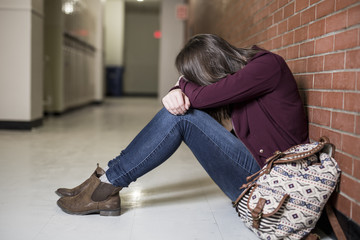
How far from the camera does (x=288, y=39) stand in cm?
197

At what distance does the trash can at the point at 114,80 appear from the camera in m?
14.1

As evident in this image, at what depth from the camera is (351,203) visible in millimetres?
1315

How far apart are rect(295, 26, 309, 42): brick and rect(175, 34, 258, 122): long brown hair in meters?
0.27

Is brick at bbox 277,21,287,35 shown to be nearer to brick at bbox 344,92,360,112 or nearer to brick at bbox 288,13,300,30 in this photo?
brick at bbox 288,13,300,30

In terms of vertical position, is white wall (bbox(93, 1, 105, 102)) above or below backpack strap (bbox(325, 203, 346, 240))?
above

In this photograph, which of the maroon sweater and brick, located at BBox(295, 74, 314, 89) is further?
brick, located at BBox(295, 74, 314, 89)

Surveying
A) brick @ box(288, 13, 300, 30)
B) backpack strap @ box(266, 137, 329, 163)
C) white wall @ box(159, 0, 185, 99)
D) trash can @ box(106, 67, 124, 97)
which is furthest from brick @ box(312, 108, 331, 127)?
trash can @ box(106, 67, 124, 97)

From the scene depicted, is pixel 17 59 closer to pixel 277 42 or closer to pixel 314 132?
pixel 277 42

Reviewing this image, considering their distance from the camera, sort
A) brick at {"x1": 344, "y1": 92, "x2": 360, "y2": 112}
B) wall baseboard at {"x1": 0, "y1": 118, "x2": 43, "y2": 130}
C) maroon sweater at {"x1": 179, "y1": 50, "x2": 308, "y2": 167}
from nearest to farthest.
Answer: brick at {"x1": 344, "y1": 92, "x2": 360, "y2": 112} < maroon sweater at {"x1": 179, "y1": 50, "x2": 308, "y2": 167} < wall baseboard at {"x1": 0, "y1": 118, "x2": 43, "y2": 130}

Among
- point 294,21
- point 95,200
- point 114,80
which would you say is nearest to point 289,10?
point 294,21

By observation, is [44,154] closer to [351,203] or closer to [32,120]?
[32,120]

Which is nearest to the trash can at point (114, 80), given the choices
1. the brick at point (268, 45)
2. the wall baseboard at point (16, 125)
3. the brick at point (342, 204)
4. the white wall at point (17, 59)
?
the white wall at point (17, 59)

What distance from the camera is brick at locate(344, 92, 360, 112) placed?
1.26m

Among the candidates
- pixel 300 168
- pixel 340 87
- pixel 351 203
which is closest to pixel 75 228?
pixel 300 168
